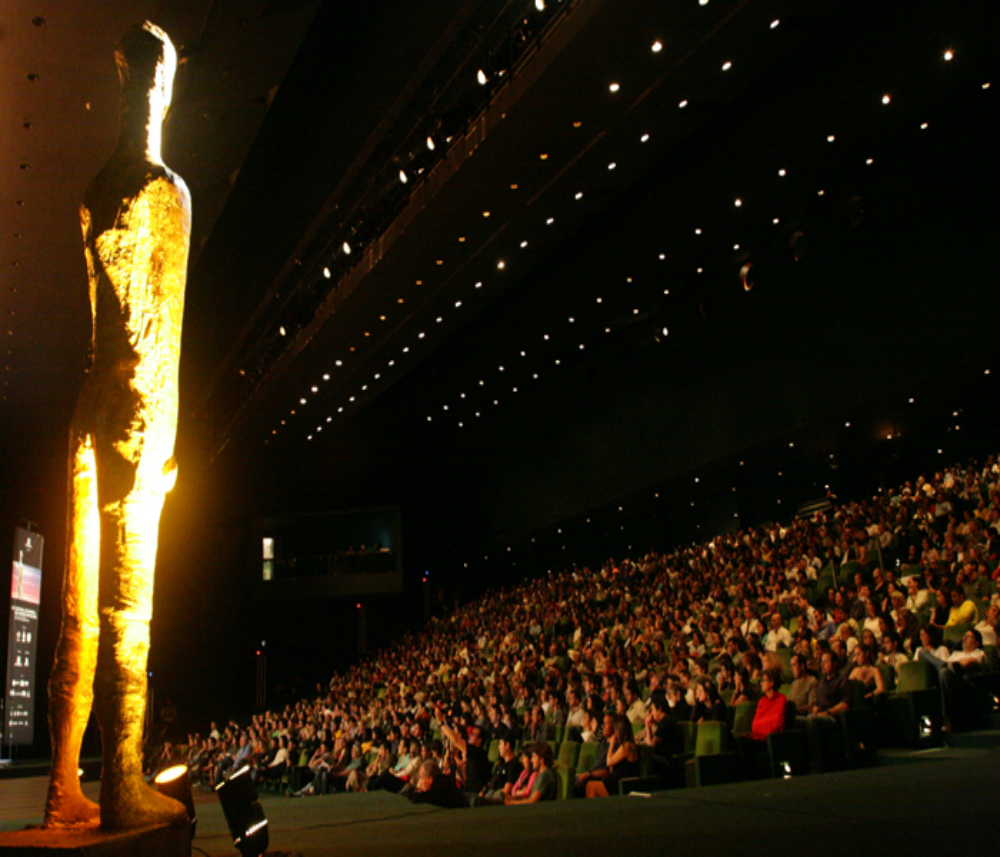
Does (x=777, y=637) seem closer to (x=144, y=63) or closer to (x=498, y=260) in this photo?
(x=498, y=260)

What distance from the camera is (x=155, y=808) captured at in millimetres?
2461

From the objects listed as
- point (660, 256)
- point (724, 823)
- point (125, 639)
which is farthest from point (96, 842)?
point (660, 256)

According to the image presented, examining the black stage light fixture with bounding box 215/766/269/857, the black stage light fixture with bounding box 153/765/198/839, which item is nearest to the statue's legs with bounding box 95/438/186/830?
the black stage light fixture with bounding box 215/766/269/857

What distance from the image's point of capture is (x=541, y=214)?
35.8ft

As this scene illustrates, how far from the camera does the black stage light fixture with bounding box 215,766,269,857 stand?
2854mm

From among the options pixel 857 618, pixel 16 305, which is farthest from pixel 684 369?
pixel 16 305

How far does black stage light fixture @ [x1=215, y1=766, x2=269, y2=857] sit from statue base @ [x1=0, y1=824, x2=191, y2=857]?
0.32m

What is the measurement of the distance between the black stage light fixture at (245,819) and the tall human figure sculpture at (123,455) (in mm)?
395

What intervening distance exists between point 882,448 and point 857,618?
795cm

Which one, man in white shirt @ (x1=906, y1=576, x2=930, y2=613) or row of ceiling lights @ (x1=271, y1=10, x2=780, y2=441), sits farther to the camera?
row of ceiling lights @ (x1=271, y1=10, x2=780, y2=441)

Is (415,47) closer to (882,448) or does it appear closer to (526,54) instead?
(526,54)

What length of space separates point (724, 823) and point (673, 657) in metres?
5.58

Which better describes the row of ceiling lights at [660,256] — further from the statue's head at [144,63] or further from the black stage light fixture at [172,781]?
the black stage light fixture at [172,781]

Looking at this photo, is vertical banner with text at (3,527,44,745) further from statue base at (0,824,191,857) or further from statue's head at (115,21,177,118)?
statue base at (0,824,191,857)
